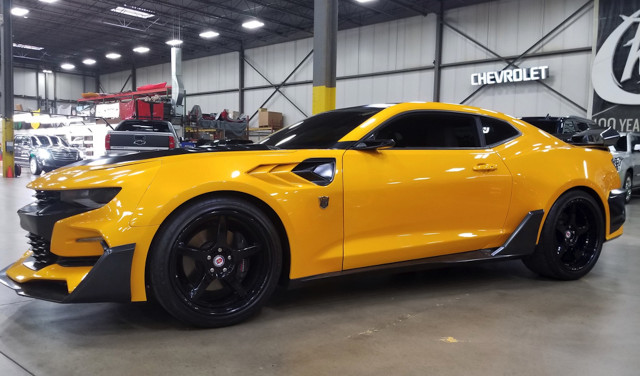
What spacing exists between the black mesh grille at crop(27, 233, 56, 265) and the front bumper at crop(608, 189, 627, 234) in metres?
4.03

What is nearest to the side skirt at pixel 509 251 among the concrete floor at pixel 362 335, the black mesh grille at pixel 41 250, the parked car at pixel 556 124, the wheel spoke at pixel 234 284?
the concrete floor at pixel 362 335

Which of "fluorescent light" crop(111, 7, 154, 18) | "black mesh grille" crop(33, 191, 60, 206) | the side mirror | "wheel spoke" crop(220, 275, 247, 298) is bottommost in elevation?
"wheel spoke" crop(220, 275, 247, 298)

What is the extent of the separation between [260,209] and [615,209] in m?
3.05

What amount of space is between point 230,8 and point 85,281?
62.8ft

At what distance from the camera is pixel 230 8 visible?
19.6 m

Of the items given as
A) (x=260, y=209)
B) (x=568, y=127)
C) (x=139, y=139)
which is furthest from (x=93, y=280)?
(x=568, y=127)

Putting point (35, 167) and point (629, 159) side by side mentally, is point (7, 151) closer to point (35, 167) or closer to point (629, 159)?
point (35, 167)

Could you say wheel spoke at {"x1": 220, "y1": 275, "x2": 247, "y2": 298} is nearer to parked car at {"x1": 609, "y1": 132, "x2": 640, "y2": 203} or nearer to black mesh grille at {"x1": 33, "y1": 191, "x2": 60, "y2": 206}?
black mesh grille at {"x1": 33, "y1": 191, "x2": 60, "y2": 206}

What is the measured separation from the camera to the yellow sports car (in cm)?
239

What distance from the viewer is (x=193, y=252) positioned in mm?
2496

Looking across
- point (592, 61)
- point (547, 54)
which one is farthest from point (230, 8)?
point (592, 61)

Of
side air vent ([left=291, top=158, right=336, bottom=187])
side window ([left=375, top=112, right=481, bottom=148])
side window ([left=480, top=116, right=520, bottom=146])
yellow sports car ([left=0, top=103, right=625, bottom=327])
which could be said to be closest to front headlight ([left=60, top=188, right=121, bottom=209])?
yellow sports car ([left=0, top=103, right=625, bottom=327])

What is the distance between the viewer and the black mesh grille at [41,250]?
2518mm

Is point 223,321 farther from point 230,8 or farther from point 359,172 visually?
point 230,8
